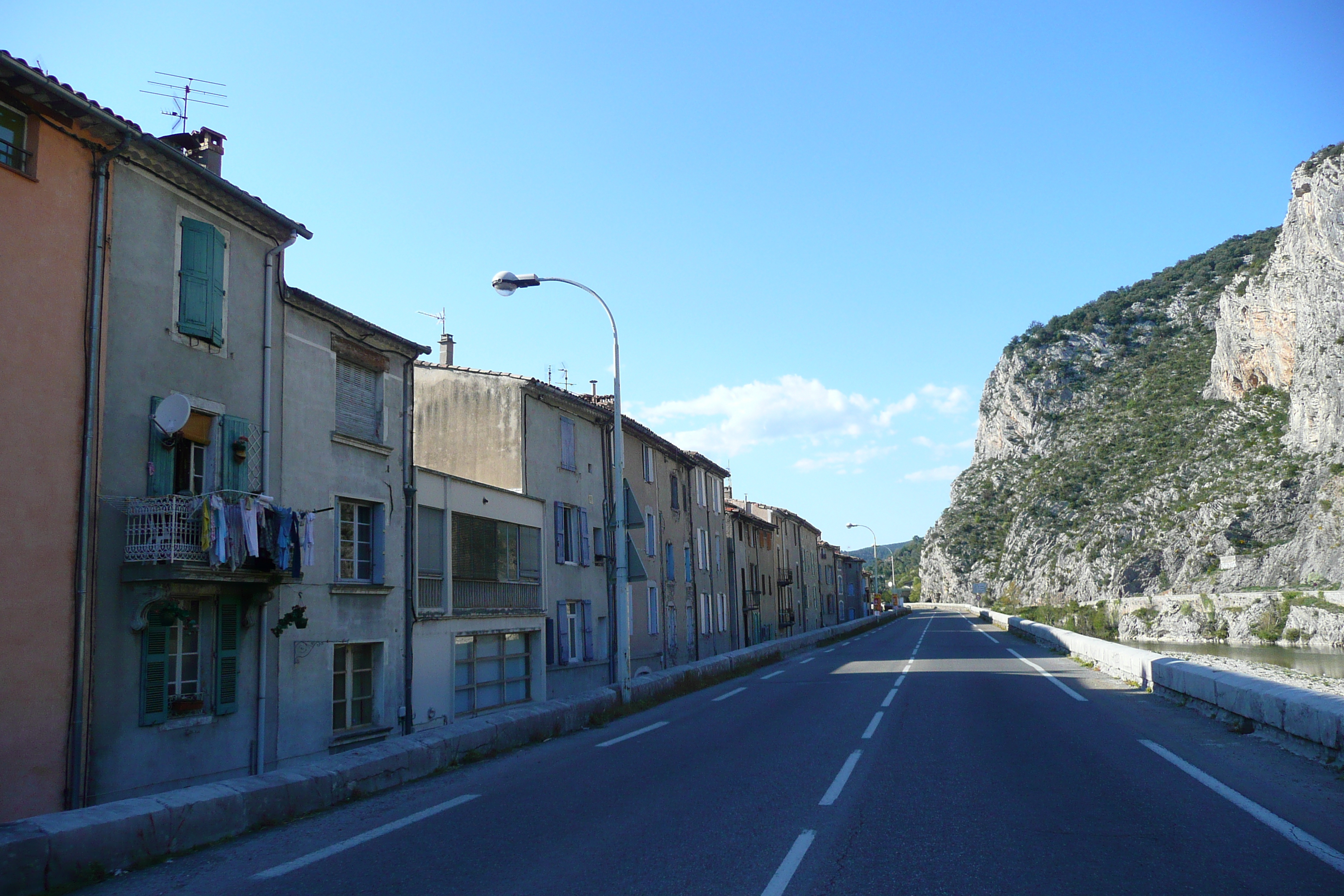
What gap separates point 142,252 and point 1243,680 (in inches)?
660

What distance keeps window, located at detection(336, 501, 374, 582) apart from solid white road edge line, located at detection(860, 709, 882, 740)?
31.3ft

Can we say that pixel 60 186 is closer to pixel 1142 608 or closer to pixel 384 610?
pixel 384 610

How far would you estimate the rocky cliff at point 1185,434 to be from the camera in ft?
210

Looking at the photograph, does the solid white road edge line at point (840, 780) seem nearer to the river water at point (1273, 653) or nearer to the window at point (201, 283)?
the window at point (201, 283)

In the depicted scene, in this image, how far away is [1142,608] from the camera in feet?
201

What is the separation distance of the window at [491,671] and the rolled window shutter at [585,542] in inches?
173

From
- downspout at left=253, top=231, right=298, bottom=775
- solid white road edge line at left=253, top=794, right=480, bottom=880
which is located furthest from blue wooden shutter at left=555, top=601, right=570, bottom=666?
solid white road edge line at left=253, top=794, right=480, bottom=880

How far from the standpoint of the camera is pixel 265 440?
46.7ft

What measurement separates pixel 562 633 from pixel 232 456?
13815 mm

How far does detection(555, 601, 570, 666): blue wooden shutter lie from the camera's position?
Result: 83.7 feet

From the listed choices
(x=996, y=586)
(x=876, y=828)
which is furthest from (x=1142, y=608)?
(x=876, y=828)

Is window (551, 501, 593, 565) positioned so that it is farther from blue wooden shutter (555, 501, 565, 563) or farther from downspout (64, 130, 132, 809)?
downspout (64, 130, 132, 809)

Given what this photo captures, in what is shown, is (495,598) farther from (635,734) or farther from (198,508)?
(198,508)

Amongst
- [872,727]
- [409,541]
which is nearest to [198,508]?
[409,541]
